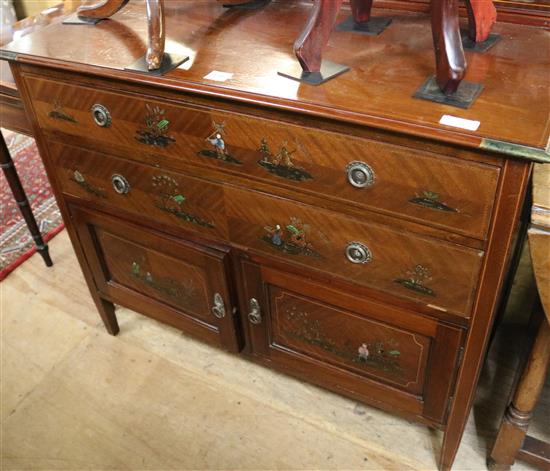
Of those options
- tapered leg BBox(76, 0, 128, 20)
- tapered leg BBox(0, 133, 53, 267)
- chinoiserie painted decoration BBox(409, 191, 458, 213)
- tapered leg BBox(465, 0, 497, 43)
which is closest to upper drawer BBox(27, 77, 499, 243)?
chinoiserie painted decoration BBox(409, 191, 458, 213)

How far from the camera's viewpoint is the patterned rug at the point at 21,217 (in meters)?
2.27

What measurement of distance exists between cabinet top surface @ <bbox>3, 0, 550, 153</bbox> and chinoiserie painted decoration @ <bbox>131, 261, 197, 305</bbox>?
0.59m

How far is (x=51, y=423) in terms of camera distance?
5.51 ft

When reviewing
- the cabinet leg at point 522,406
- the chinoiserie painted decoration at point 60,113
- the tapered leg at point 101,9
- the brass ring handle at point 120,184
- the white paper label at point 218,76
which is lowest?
the cabinet leg at point 522,406

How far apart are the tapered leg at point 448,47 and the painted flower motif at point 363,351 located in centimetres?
63

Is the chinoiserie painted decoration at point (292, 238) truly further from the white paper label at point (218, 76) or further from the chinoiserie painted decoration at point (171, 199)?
the white paper label at point (218, 76)

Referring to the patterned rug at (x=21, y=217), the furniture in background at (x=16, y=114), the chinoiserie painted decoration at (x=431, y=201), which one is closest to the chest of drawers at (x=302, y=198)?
Answer: the chinoiserie painted decoration at (x=431, y=201)

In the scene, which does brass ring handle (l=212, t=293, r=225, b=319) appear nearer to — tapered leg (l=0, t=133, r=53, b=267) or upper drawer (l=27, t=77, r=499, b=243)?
upper drawer (l=27, t=77, r=499, b=243)

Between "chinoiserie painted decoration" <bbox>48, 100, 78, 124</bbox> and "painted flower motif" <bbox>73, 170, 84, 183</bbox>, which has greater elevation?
"chinoiserie painted decoration" <bbox>48, 100, 78, 124</bbox>

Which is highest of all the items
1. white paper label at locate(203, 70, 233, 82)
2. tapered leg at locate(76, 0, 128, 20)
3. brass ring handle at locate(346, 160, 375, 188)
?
tapered leg at locate(76, 0, 128, 20)

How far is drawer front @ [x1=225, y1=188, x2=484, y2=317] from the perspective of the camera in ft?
3.50

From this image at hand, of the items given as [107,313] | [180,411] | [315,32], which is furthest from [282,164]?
[107,313]

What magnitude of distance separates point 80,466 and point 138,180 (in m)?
0.81

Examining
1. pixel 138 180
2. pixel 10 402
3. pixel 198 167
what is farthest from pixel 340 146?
pixel 10 402
